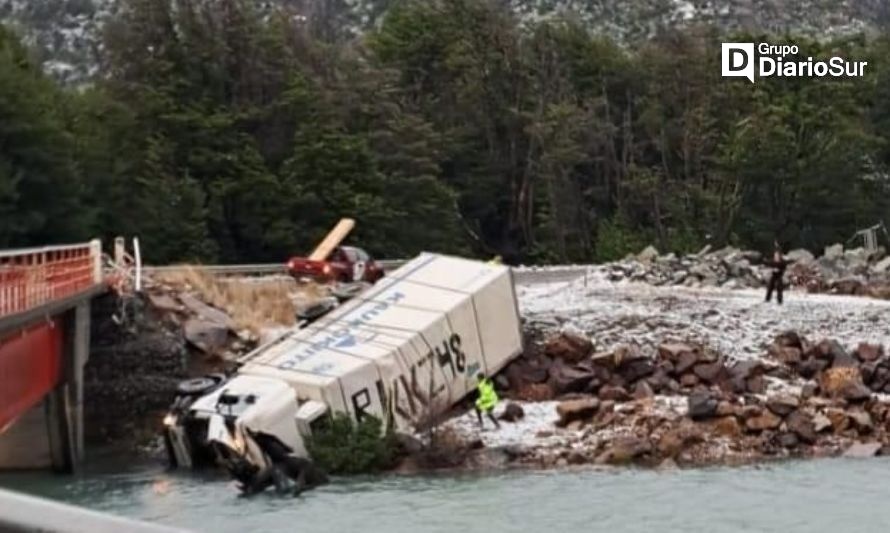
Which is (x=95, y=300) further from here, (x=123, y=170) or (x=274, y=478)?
(x=123, y=170)

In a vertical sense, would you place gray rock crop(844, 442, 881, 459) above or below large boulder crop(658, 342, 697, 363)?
below

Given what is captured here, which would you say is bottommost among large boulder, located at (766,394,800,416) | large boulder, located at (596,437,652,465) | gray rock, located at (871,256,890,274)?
large boulder, located at (596,437,652,465)

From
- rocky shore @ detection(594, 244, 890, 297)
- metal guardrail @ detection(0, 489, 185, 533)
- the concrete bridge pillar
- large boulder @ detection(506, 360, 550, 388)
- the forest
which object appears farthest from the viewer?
the forest

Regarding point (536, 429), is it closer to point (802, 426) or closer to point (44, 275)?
point (802, 426)

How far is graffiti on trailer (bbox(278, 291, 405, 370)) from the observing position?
108 feet

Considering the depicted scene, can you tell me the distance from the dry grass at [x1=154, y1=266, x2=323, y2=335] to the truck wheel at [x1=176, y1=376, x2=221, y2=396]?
616 centimetres

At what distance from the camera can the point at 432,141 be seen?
231 feet

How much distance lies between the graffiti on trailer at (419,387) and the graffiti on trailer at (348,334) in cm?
143

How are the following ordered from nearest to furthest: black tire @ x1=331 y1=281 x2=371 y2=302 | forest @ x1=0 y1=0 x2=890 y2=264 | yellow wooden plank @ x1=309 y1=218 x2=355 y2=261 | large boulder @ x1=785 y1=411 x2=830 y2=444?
large boulder @ x1=785 y1=411 x2=830 y2=444 → black tire @ x1=331 y1=281 x2=371 y2=302 → yellow wooden plank @ x1=309 y1=218 x2=355 y2=261 → forest @ x1=0 y1=0 x2=890 y2=264

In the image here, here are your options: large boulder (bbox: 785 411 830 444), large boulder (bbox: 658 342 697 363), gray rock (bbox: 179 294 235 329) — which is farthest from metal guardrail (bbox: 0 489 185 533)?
gray rock (bbox: 179 294 235 329)

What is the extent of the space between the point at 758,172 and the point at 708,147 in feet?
20.2

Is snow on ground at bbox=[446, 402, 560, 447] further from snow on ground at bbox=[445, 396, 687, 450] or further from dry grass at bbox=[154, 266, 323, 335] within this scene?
dry grass at bbox=[154, 266, 323, 335]

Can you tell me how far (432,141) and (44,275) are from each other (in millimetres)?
42788

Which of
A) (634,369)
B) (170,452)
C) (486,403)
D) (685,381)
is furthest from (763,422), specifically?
(170,452)
